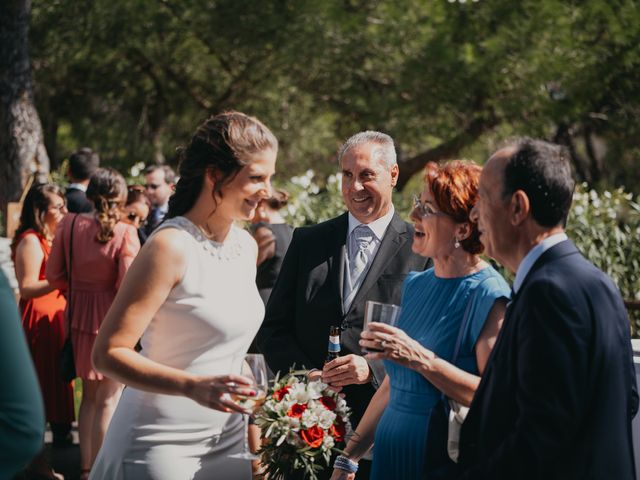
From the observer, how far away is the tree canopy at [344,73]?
60.4ft

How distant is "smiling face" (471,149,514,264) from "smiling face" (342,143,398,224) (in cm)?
199

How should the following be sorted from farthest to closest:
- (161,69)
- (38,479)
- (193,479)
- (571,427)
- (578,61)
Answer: (161,69)
(578,61)
(38,479)
(193,479)
(571,427)

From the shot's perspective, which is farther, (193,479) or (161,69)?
(161,69)

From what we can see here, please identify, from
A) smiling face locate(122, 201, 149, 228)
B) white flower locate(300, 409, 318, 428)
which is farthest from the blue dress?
smiling face locate(122, 201, 149, 228)

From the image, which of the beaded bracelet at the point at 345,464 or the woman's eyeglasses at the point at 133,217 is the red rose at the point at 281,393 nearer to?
the beaded bracelet at the point at 345,464

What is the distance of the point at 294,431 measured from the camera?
3.22m

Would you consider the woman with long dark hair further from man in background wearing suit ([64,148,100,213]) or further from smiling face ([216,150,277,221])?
smiling face ([216,150,277,221])

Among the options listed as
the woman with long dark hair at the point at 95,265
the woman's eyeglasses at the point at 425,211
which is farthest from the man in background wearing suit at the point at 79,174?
the woman's eyeglasses at the point at 425,211

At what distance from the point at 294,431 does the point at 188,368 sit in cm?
41

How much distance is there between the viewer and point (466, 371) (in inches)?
131

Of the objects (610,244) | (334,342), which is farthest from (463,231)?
(610,244)

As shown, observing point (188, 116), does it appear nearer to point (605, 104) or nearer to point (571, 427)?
point (605, 104)

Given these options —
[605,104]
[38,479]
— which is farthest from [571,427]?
[605,104]

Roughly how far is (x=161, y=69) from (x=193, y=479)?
20571 mm
